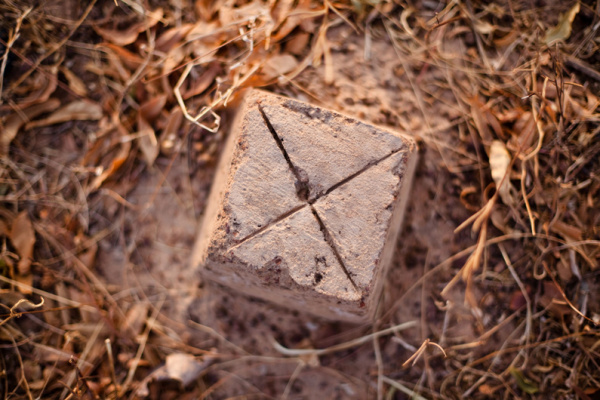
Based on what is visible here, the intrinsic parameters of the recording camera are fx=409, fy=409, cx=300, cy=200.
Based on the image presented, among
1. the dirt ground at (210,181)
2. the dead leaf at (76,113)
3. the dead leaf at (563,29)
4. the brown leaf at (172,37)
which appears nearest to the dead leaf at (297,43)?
the dirt ground at (210,181)

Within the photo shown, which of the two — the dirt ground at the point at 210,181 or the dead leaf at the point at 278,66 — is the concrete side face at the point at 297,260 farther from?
the dead leaf at the point at 278,66

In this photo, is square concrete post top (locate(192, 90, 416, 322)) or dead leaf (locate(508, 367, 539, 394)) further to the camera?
dead leaf (locate(508, 367, 539, 394))

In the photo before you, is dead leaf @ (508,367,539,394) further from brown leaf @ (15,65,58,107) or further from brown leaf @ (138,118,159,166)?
brown leaf @ (15,65,58,107)

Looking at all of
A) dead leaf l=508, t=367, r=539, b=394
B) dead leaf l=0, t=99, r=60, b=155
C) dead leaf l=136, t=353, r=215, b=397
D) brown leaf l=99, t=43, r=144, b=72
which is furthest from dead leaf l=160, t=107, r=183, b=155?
dead leaf l=508, t=367, r=539, b=394

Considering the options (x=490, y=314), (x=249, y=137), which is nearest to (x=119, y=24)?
(x=249, y=137)

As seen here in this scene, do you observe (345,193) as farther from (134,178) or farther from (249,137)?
(134,178)
